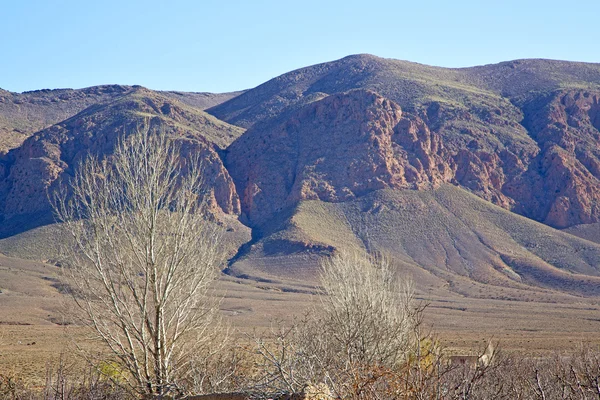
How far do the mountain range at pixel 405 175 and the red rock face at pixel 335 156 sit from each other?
22 centimetres

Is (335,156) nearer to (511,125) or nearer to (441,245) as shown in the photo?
(441,245)

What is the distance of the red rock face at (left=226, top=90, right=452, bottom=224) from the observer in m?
108

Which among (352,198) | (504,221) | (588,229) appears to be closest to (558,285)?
(504,221)

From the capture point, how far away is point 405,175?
109875 mm

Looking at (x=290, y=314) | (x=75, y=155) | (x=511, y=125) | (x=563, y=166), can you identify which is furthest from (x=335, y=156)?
(x=290, y=314)

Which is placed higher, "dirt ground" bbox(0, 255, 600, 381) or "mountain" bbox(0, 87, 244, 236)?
"mountain" bbox(0, 87, 244, 236)

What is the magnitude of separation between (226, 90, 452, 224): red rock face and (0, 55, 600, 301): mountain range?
0.72 feet

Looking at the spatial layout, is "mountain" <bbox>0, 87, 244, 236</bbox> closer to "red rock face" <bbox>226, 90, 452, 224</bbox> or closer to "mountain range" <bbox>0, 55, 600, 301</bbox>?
"mountain range" <bbox>0, 55, 600, 301</bbox>

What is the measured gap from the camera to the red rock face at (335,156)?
10800 cm

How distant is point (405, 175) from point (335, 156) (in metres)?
11.3

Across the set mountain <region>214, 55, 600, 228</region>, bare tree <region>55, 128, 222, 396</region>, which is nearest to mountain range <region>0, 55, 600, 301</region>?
mountain <region>214, 55, 600, 228</region>

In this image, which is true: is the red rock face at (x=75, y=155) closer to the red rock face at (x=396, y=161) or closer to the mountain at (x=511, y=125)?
the red rock face at (x=396, y=161)

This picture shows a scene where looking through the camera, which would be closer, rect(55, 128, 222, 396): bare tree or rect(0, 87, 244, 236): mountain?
rect(55, 128, 222, 396): bare tree

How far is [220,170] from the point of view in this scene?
114m
